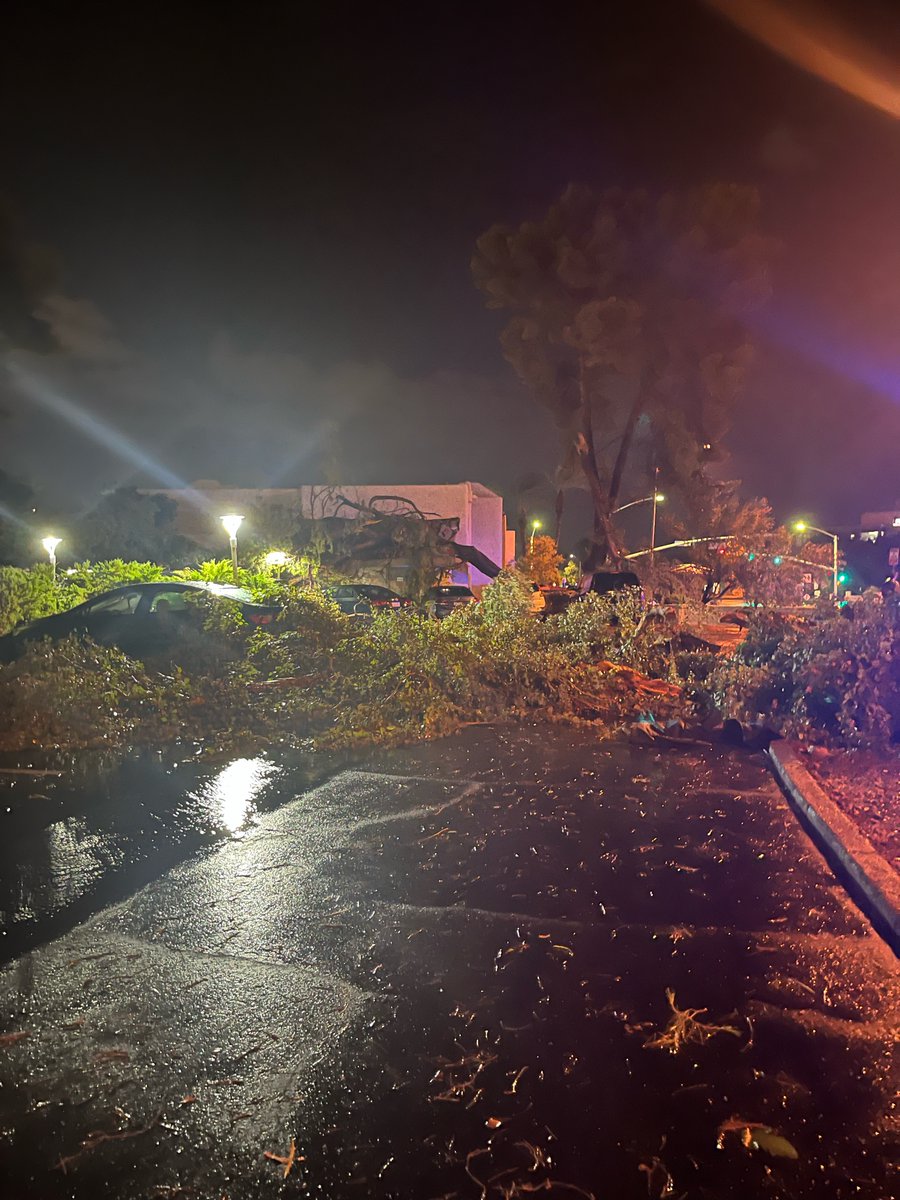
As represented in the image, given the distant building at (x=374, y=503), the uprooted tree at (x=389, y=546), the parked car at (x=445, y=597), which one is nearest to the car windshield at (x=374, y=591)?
the uprooted tree at (x=389, y=546)

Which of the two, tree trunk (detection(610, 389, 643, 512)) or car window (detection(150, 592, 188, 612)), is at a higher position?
tree trunk (detection(610, 389, 643, 512))

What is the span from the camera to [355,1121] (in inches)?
94.7

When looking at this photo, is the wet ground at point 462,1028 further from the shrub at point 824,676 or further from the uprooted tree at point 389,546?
the uprooted tree at point 389,546

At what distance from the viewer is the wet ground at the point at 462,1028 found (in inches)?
88.7

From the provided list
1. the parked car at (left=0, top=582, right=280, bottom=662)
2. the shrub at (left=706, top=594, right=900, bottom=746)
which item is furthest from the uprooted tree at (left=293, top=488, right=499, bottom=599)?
the shrub at (left=706, top=594, right=900, bottom=746)

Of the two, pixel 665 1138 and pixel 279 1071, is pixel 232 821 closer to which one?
pixel 279 1071

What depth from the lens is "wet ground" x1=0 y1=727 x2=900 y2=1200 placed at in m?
2.25

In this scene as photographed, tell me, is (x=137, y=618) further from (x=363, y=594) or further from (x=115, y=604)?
(x=363, y=594)

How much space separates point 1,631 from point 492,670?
9.81 metres

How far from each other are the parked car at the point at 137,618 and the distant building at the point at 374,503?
24396 millimetres

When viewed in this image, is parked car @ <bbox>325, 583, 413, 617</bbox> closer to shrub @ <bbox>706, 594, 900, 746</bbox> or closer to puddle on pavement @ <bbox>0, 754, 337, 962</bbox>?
shrub @ <bbox>706, 594, 900, 746</bbox>

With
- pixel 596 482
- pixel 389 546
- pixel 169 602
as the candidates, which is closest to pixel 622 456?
pixel 596 482

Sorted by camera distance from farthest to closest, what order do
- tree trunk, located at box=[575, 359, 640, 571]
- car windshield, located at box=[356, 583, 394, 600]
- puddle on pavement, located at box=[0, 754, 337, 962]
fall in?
1. tree trunk, located at box=[575, 359, 640, 571]
2. car windshield, located at box=[356, 583, 394, 600]
3. puddle on pavement, located at box=[0, 754, 337, 962]

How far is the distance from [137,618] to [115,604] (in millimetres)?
1000
